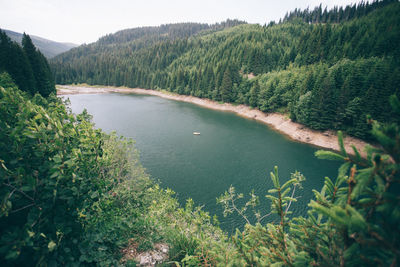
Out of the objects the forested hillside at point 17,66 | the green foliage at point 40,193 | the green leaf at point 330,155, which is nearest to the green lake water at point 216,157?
the green foliage at point 40,193

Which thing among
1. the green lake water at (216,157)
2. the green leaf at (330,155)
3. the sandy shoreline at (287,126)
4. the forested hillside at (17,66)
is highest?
the forested hillside at (17,66)

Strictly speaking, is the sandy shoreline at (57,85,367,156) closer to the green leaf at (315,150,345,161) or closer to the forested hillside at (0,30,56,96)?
the green leaf at (315,150,345,161)

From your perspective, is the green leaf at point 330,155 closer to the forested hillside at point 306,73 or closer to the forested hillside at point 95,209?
the forested hillside at point 95,209

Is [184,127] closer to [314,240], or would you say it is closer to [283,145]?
[283,145]

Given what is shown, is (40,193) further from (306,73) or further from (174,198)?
(306,73)

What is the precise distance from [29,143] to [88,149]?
169 cm

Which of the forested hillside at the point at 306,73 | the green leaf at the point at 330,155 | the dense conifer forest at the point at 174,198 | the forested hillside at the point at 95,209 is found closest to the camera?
the forested hillside at the point at 95,209

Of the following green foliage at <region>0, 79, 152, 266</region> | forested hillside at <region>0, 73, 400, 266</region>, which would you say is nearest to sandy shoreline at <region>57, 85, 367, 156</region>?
forested hillside at <region>0, 73, 400, 266</region>

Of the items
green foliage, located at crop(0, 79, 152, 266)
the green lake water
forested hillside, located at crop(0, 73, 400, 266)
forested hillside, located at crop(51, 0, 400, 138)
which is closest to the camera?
forested hillside, located at crop(0, 73, 400, 266)

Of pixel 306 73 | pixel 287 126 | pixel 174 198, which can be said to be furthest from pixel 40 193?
pixel 306 73

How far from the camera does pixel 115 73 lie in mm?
123812

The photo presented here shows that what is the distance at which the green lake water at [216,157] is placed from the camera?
22938 mm

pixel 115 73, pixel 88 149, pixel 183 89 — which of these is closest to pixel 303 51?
pixel 183 89

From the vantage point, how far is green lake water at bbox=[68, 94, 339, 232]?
75.3ft
